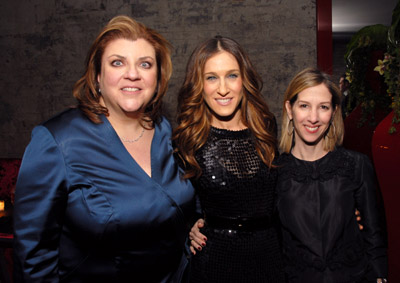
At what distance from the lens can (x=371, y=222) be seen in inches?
62.1

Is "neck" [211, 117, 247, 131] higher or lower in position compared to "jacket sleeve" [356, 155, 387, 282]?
higher

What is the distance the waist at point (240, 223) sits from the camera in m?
1.57

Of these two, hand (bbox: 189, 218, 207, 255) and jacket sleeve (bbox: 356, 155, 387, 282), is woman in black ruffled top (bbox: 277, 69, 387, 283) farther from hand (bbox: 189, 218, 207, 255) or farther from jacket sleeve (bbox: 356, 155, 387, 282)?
hand (bbox: 189, 218, 207, 255)

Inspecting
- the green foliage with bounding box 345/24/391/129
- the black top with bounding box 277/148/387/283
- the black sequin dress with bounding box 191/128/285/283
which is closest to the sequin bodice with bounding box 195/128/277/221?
the black sequin dress with bounding box 191/128/285/283

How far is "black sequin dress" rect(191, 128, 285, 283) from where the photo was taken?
1.52 m

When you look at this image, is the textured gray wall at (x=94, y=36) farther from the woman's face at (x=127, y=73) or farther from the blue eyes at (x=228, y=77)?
the woman's face at (x=127, y=73)

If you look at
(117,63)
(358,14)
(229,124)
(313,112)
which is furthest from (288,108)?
(358,14)

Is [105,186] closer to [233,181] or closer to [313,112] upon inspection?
[233,181]

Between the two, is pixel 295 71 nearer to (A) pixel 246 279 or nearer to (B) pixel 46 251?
(A) pixel 246 279

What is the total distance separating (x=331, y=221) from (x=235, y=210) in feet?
1.53

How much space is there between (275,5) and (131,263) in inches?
107

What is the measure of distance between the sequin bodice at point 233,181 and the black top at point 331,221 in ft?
0.40

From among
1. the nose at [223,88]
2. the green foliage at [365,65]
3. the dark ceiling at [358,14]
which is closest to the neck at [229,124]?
the nose at [223,88]

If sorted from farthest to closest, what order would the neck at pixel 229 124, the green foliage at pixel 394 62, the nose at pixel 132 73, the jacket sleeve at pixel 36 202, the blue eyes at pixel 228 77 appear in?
the green foliage at pixel 394 62, the neck at pixel 229 124, the blue eyes at pixel 228 77, the nose at pixel 132 73, the jacket sleeve at pixel 36 202
